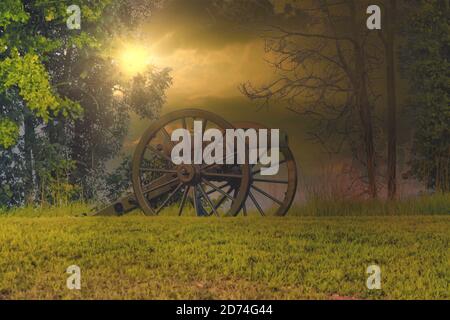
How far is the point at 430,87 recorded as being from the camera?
670 inches

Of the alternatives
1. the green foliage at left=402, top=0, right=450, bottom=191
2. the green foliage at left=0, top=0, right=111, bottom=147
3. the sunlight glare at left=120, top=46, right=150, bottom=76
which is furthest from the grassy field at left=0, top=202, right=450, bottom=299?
the sunlight glare at left=120, top=46, right=150, bottom=76

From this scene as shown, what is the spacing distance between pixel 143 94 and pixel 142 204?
6668 mm

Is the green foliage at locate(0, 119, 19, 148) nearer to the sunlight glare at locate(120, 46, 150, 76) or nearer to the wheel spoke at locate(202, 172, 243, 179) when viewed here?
the sunlight glare at locate(120, 46, 150, 76)

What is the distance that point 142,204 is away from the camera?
42.3ft

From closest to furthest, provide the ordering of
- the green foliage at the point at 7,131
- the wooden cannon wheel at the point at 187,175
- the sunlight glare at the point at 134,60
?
the wooden cannon wheel at the point at 187,175
the green foliage at the point at 7,131
the sunlight glare at the point at 134,60

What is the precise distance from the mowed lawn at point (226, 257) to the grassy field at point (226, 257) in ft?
0.04

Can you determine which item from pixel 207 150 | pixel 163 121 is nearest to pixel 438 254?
pixel 207 150

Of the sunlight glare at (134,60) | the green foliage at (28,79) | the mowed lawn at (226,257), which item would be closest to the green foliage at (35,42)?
the green foliage at (28,79)

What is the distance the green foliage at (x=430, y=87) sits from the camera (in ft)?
55.0

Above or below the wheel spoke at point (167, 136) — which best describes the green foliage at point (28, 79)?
above

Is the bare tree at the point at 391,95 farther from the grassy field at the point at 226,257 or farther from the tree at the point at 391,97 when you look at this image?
the grassy field at the point at 226,257

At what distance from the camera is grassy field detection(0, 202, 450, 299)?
7.03 metres

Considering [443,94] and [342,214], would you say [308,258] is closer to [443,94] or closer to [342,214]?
[342,214]

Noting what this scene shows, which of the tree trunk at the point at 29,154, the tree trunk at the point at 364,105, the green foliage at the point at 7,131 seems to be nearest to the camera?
the green foliage at the point at 7,131
